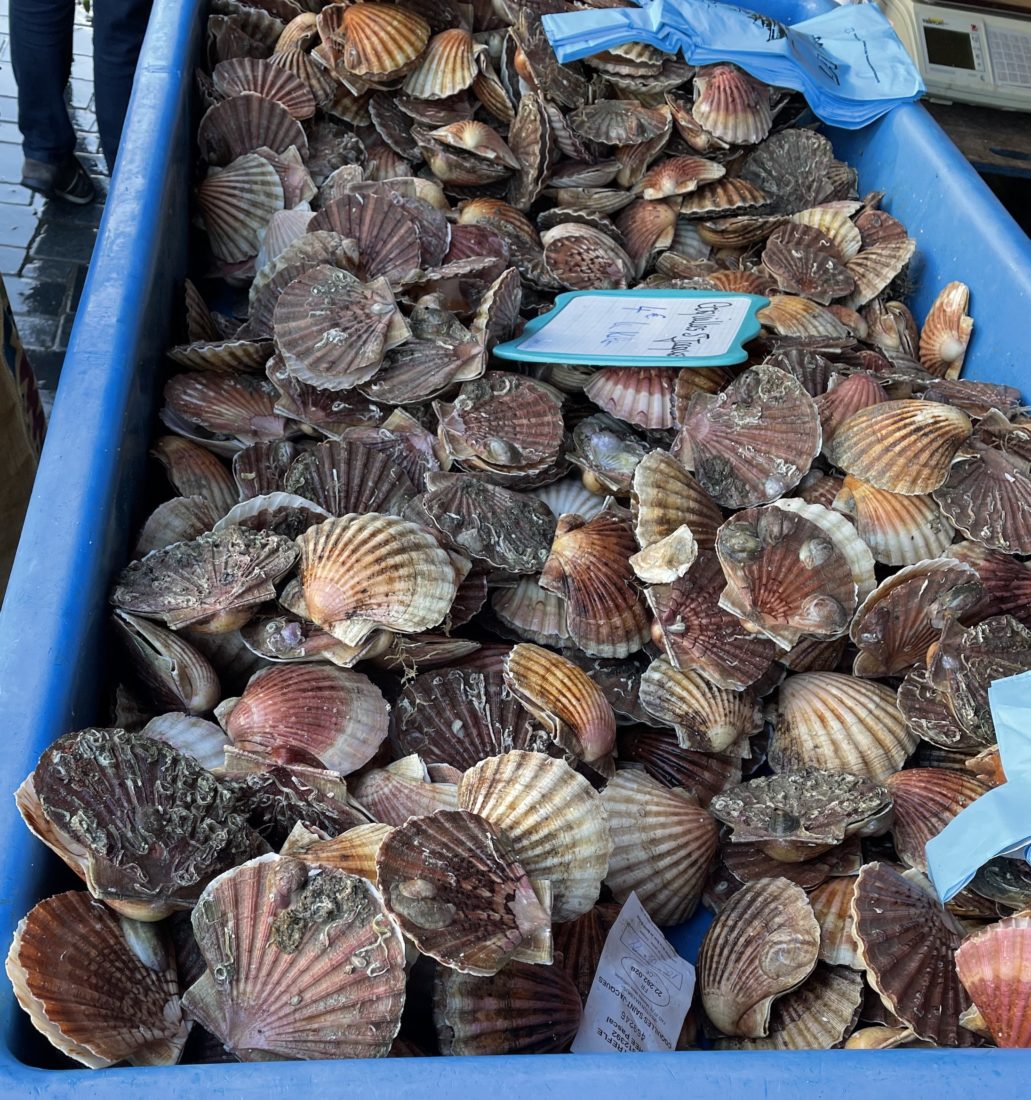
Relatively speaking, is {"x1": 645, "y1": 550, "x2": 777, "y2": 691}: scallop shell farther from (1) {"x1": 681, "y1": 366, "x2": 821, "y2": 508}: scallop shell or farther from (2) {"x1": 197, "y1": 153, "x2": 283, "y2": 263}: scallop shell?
(2) {"x1": 197, "y1": 153, "x2": 283, "y2": 263}: scallop shell

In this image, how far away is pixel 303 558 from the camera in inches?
40.6

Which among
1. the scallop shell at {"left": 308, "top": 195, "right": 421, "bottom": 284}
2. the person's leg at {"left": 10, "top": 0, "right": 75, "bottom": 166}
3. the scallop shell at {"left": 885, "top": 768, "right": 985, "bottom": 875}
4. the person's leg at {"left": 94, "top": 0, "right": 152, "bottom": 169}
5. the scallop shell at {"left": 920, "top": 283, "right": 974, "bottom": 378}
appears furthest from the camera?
the person's leg at {"left": 10, "top": 0, "right": 75, "bottom": 166}

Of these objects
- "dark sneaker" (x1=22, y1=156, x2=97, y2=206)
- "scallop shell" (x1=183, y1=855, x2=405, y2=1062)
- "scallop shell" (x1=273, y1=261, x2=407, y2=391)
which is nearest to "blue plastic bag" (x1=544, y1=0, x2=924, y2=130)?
"scallop shell" (x1=273, y1=261, x2=407, y2=391)

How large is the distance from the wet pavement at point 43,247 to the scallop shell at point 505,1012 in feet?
6.42

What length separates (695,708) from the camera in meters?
1.02

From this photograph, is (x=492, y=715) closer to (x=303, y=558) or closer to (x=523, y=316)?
(x=303, y=558)

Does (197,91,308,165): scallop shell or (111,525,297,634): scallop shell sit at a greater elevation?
(197,91,308,165): scallop shell

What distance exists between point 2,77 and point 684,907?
3.34 metres

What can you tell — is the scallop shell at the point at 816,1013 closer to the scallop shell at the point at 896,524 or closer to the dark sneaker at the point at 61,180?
the scallop shell at the point at 896,524

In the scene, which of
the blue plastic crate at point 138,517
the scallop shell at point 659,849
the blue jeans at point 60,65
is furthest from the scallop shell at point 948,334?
the blue jeans at point 60,65

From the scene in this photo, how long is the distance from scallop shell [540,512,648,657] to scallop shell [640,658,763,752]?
0.18ft

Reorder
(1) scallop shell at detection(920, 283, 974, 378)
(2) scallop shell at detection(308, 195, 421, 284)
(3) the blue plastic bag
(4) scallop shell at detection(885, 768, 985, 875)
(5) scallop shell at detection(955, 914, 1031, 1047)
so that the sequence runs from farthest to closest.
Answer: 1. (3) the blue plastic bag
2. (1) scallop shell at detection(920, 283, 974, 378)
3. (2) scallop shell at detection(308, 195, 421, 284)
4. (4) scallop shell at detection(885, 768, 985, 875)
5. (5) scallop shell at detection(955, 914, 1031, 1047)

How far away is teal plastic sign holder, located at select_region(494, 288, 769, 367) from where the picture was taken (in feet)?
4.03

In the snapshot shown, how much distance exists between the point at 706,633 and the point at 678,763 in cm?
14
